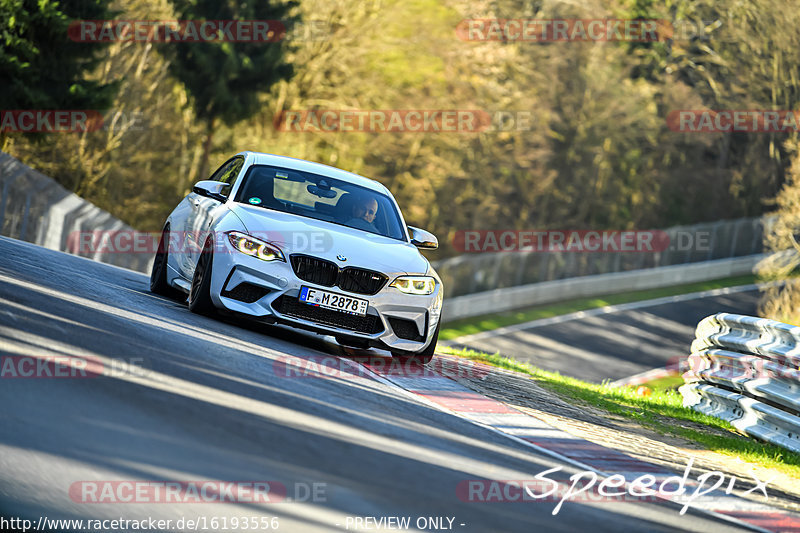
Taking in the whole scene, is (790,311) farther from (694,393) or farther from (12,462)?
(12,462)

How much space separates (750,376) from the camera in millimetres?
10633

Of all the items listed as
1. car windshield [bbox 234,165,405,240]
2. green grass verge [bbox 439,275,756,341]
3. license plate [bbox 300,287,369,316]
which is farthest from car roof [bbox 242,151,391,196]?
green grass verge [bbox 439,275,756,341]

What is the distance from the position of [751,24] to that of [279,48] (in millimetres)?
16146

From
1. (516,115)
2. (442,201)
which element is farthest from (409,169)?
(516,115)

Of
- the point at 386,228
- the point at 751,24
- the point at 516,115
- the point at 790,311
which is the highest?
the point at 751,24

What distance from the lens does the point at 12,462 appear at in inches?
183

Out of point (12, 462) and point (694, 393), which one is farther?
point (694, 393)

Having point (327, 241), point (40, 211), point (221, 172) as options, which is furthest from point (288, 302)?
point (40, 211)

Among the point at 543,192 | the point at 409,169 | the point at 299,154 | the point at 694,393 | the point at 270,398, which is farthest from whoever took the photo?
the point at 543,192

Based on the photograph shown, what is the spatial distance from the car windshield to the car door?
0.98 feet

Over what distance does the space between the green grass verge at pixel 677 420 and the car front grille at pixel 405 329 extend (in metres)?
1.86

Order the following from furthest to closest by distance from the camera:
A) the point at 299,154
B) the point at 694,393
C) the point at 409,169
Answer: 1. the point at 409,169
2. the point at 299,154
3. the point at 694,393

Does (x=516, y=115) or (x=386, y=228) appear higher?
(x=516, y=115)

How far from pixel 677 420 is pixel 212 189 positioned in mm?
5353
